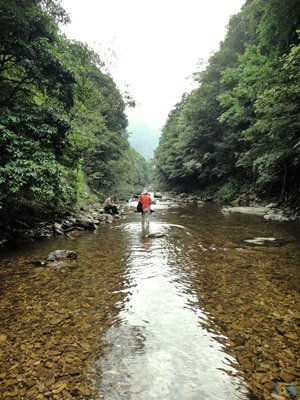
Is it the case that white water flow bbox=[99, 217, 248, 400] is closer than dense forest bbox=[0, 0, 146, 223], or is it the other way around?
white water flow bbox=[99, 217, 248, 400]

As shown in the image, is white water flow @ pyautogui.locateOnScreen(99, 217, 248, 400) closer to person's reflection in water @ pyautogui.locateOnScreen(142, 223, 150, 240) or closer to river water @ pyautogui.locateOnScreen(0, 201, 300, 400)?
river water @ pyautogui.locateOnScreen(0, 201, 300, 400)

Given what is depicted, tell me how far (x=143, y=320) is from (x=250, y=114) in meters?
20.2

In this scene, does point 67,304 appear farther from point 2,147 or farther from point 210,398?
point 2,147

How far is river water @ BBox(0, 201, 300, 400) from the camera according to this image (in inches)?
103

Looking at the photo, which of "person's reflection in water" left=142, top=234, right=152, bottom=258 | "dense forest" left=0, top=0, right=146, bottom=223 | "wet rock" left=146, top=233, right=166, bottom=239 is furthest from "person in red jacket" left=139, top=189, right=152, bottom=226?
"dense forest" left=0, top=0, right=146, bottom=223

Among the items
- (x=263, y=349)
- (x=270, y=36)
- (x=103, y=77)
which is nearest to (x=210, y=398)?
(x=263, y=349)

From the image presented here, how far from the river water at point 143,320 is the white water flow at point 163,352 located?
1 centimetres

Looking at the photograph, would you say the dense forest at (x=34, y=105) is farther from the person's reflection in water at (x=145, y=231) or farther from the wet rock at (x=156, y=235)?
the wet rock at (x=156, y=235)

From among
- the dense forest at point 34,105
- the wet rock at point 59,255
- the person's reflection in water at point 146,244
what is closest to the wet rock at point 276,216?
the person's reflection in water at point 146,244

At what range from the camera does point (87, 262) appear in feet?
21.6

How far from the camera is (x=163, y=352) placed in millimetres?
3094

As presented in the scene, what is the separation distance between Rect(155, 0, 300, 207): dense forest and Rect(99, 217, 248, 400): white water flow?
835 cm

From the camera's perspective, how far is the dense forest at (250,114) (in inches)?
456

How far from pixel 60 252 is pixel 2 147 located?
10.3 feet
